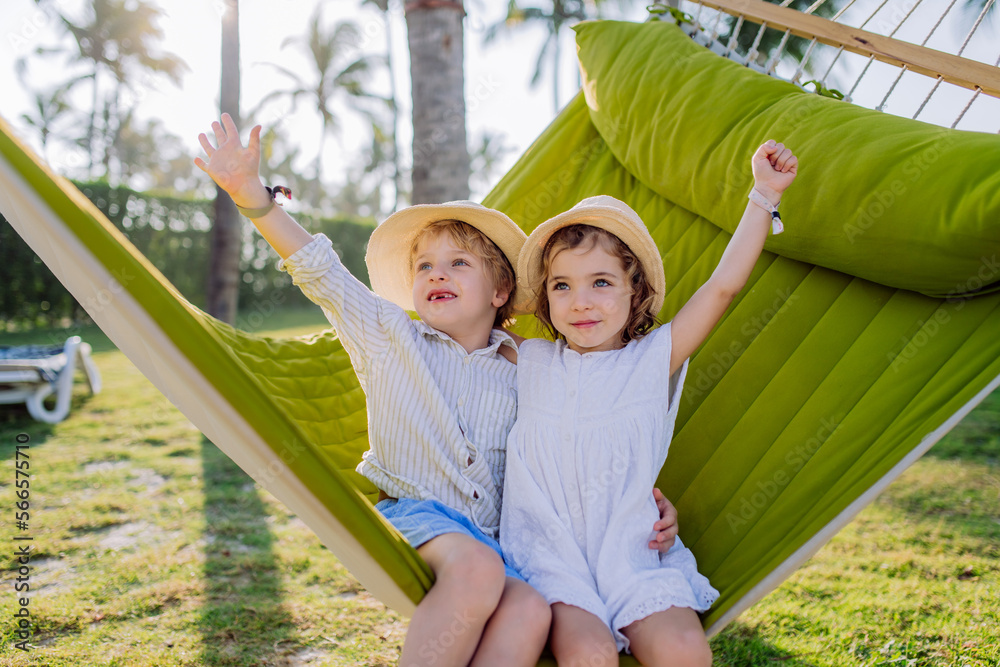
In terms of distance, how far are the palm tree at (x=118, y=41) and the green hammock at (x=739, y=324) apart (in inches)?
888

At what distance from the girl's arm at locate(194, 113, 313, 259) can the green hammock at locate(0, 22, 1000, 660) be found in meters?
0.21

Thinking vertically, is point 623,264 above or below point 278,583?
above

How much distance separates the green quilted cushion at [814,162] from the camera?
1.24m

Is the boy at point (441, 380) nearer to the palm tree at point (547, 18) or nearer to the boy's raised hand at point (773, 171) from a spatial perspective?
the boy's raised hand at point (773, 171)

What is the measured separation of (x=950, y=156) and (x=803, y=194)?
0.28 m

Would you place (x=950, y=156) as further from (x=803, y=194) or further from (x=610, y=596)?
(x=610, y=596)

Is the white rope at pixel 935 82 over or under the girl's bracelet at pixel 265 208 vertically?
over

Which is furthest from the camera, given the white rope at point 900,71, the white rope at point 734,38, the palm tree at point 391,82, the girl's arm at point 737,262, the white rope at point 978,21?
the palm tree at point 391,82

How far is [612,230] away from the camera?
4.57ft

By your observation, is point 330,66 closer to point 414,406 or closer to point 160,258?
point 160,258

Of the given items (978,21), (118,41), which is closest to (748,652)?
(978,21)

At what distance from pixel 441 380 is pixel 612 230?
0.46 m

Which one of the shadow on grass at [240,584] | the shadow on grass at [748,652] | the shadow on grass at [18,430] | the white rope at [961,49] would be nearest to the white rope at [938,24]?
the white rope at [961,49]

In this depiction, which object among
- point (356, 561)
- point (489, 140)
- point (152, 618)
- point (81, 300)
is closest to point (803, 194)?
point (356, 561)
